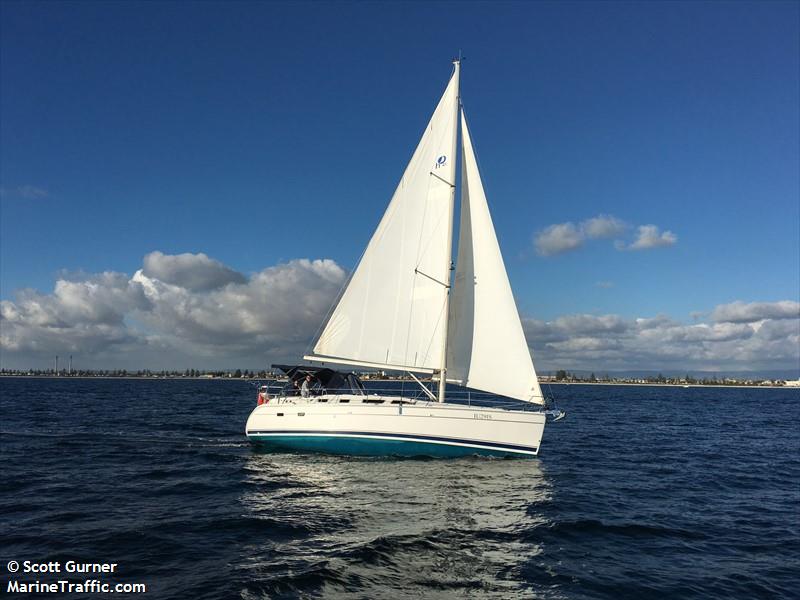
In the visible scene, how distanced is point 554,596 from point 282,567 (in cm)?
535

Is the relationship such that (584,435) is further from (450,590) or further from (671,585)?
(450,590)

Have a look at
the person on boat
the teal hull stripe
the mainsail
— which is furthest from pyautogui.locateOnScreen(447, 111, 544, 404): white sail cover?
the person on boat

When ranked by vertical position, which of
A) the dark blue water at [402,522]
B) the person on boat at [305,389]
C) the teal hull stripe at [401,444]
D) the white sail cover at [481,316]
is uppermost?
the white sail cover at [481,316]

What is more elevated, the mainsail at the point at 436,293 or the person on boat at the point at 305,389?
the mainsail at the point at 436,293

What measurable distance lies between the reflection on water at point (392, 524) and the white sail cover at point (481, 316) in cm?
342

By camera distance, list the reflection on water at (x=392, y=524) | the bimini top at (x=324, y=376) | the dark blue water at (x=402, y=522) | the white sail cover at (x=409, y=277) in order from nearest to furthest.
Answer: the reflection on water at (x=392, y=524)
the dark blue water at (x=402, y=522)
the white sail cover at (x=409, y=277)
the bimini top at (x=324, y=376)

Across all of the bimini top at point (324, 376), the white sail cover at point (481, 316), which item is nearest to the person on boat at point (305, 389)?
the bimini top at point (324, 376)

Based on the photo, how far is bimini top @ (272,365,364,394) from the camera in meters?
25.6

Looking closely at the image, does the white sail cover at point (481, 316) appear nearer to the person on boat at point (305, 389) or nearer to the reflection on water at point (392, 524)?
the reflection on water at point (392, 524)

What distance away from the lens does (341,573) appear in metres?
10.4

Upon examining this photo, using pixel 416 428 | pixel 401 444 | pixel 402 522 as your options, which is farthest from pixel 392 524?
pixel 401 444

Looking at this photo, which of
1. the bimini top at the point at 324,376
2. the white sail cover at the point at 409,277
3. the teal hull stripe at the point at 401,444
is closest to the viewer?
the teal hull stripe at the point at 401,444

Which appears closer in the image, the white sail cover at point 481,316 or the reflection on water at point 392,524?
the reflection on water at point 392,524

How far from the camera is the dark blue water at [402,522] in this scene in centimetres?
1023
